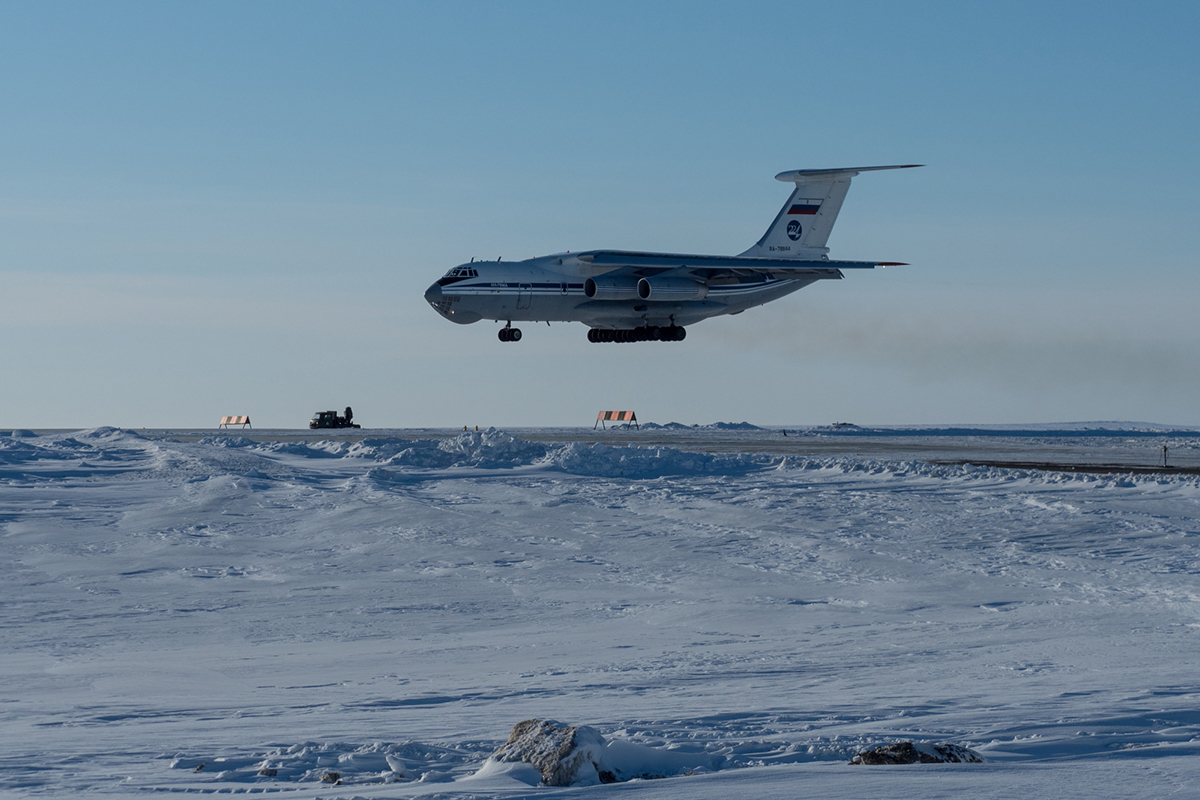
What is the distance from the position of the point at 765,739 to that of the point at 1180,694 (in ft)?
9.94

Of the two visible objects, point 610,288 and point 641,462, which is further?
point 610,288

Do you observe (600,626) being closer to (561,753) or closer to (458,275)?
(561,753)

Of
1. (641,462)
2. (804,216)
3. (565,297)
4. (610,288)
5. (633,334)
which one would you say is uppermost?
(804,216)

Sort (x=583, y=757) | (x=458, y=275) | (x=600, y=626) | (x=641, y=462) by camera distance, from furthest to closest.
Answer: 1. (x=458, y=275)
2. (x=641, y=462)
3. (x=600, y=626)
4. (x=583, y=757)

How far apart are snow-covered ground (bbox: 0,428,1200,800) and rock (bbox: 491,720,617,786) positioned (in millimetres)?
143

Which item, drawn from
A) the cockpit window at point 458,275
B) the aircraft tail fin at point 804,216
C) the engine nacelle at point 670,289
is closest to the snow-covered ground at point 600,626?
the cockpit window at point 458,275

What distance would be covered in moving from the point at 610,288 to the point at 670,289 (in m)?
2.39

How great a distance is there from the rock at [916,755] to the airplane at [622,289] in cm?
3550

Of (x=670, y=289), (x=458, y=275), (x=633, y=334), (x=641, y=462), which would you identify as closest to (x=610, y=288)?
(x=670, y=289)

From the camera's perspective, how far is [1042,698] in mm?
7711

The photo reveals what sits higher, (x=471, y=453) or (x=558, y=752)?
(x=471, y=453)

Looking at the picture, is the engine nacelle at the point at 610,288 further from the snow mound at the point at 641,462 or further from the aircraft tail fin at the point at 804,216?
the snow mound at the point at 641,462

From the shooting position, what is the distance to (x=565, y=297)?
143 feet

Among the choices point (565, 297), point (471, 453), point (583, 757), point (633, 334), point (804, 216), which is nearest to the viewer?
point (583, 757)
